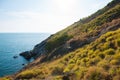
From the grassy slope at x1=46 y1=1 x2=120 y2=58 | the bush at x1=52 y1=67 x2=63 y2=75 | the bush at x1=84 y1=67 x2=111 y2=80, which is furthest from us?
the grassy slope at x1=46 y1=1 x2=120 y2=58

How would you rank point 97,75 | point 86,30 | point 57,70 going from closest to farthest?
point 97,75, point 57,70, point 86,30

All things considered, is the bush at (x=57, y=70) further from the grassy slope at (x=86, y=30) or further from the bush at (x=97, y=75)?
the grassy slope at (x=86, y=30)

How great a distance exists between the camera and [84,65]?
1148 inches

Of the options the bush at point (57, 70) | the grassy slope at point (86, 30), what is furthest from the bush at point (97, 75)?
the grassy slope at point (86, 30)

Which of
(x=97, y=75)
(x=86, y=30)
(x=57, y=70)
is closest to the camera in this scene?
(x=97, y=75)

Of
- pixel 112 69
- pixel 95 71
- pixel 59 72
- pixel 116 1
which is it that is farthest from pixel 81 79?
pixel 116 1

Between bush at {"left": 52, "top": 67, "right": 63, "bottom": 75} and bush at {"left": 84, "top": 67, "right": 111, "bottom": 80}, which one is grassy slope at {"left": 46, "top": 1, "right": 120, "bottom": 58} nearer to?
bush at {"left": 52, "top": 67, "right": 63, "bottom": 75}

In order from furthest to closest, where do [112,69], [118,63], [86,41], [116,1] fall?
[116,1]
[86,41]
[118,63]
[112,69]

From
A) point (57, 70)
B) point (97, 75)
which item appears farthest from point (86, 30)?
point (97, 75)

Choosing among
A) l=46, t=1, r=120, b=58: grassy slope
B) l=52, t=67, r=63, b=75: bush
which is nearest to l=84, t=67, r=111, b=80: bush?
l=52, t=67, r=63, b=75: bush

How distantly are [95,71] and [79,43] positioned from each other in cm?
2827

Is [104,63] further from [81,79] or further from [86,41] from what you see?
[86,41]

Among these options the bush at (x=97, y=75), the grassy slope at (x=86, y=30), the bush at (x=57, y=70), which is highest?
the grassy slope at (x=86, y=30)

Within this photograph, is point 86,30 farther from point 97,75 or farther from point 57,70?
point 97,75
